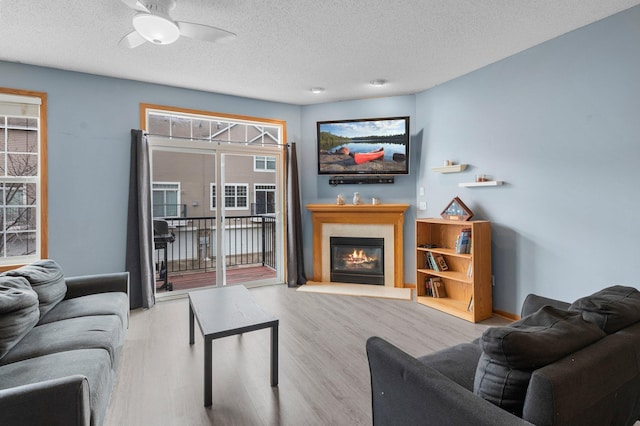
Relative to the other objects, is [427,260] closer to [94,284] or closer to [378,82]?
[378,82]

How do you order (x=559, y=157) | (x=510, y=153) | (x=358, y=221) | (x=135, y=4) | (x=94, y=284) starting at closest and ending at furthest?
1. (x=135, y=4)
2. (x=94, y=284)
3. (x=559, y=157)
4. (x=510, y=153)
5. (x=358, y=221)

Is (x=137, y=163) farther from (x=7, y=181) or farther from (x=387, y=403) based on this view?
(x=387, y=403)

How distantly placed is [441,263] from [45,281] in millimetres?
3937

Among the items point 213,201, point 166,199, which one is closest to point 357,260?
point 213,201

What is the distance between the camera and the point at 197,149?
411cm

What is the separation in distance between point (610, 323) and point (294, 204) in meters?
3.76

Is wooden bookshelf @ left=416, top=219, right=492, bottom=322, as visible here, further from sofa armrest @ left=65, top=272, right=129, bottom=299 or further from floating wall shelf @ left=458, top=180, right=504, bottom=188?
sofa armrest @ left=65, top=272, right=129, bottom=299

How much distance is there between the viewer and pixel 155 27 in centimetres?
212

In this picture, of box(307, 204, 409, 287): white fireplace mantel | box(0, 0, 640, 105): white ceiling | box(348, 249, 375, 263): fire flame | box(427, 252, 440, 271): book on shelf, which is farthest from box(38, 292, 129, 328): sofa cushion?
box(427, 252, 440, 271): book on shelf

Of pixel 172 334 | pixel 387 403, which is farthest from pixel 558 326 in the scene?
pixel 172 334

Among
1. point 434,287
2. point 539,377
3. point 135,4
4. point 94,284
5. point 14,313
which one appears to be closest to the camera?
point 539,377

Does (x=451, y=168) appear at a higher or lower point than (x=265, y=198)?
higher

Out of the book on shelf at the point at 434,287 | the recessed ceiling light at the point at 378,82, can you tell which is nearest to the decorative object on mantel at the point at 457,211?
the book on shelf at the point at 434,287

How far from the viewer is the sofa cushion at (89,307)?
218 centimetres
